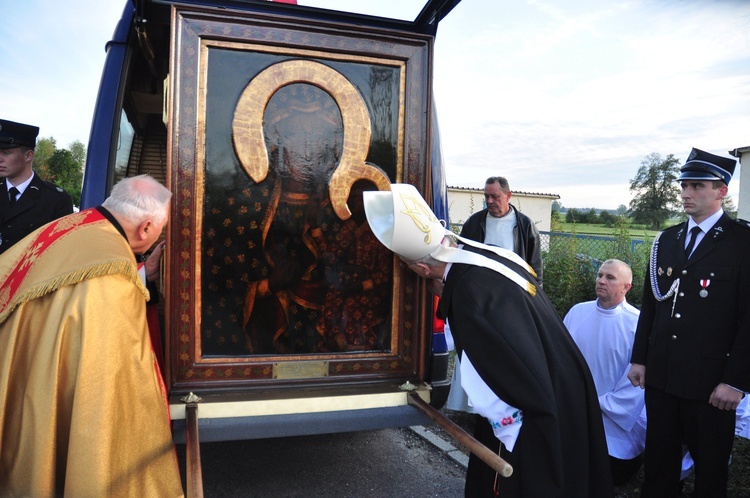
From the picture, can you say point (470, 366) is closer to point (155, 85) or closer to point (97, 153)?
point (97, 153)

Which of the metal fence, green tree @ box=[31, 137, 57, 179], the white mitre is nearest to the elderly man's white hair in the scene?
the white mitre

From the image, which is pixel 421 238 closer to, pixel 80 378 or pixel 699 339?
pixel 80 378

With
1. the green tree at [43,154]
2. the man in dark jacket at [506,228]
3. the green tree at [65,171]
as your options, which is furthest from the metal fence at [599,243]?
the green tree at [65,171]

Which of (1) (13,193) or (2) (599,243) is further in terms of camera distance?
(2) (599,243)

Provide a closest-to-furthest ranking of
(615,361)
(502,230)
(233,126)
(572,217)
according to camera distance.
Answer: (233,126) → (615,361) → (502,230) → (572,217)

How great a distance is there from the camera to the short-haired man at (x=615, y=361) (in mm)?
3699

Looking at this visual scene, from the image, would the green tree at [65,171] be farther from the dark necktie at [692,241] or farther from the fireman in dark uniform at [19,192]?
the dark necktie at [692,241]

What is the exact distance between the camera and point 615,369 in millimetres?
3900

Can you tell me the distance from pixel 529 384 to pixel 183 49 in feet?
7.50

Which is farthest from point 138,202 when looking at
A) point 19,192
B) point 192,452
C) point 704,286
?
point 704,286

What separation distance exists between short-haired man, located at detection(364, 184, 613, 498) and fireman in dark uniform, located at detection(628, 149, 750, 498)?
2.81 feet

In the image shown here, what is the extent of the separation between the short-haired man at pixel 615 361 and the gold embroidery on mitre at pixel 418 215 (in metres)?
2.02

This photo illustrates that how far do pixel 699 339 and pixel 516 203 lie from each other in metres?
19.5

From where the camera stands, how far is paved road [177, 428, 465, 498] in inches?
140
